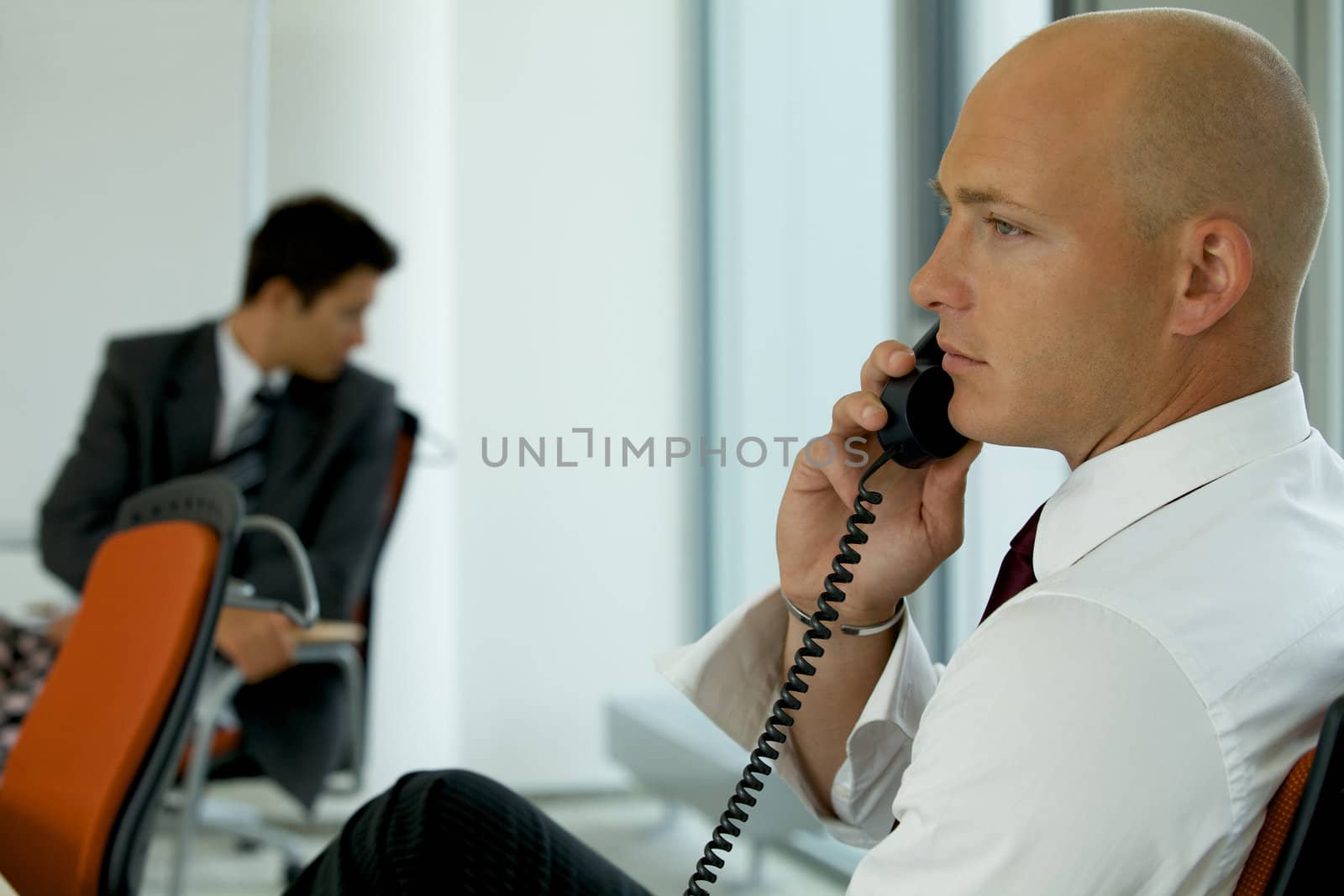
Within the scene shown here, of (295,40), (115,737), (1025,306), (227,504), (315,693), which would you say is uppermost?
(295,40)

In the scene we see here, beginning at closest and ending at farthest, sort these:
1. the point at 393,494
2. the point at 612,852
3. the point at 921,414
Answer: the point at 921,414 → the point at 393,494 → the point at 612,852

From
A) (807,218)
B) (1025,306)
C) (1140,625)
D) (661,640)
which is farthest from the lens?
(661,640)

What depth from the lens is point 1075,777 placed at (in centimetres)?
68

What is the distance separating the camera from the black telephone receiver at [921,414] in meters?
1.04

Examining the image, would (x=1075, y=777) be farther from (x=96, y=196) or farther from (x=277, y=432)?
(x=96, y=196)

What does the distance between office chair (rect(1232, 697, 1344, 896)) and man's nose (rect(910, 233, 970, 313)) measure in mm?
367

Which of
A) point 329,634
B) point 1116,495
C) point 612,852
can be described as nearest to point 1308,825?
point 1116,495

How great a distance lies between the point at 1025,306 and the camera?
86cm

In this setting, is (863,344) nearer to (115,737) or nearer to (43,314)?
(115,737)

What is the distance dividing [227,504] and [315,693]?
140 cm

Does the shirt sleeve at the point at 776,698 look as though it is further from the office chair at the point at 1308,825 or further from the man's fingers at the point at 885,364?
the office chair at the point at 1308,825

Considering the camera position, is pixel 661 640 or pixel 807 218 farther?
pixel 661 640

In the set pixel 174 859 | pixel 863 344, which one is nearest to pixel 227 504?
→ pixel 174 859

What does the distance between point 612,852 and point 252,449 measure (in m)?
1.35
